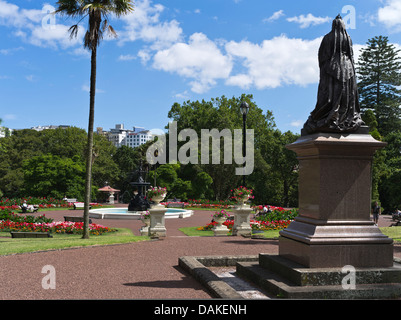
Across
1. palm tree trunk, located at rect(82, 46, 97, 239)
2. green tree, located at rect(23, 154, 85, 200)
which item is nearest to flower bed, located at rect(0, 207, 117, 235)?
palm tree trunk, located at rect(82, 46, 97, 239)

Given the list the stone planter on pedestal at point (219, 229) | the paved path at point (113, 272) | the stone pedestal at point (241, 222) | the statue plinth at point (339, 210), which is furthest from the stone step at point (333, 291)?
the stone planter on pedestal at point (219, 229)

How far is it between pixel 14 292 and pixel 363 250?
5.63 metres

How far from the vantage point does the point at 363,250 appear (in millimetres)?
5957

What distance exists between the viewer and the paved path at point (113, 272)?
5.85m

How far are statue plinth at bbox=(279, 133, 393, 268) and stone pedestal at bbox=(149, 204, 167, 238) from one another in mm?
8180

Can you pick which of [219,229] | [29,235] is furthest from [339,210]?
[29,235]

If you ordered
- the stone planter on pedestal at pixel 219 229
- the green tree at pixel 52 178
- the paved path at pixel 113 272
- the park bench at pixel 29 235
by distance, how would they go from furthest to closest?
the green tree at pixel 52 178
the stone planter on pedestal at pixel 219 229
the park bench at pixel 29 235
the paved path at pixel 113 272

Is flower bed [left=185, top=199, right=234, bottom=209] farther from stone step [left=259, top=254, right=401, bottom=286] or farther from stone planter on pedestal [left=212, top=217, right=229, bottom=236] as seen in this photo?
stone step [left=259, top=254, right=401, bottom=286]

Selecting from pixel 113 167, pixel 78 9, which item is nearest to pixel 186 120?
pixel 113 167

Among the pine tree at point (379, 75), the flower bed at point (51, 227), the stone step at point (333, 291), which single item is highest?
the pine tree at point (379, 75)

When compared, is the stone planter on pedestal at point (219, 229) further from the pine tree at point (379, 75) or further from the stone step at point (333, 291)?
the pine tree at point (379, 75)

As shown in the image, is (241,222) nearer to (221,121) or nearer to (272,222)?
(272,222)

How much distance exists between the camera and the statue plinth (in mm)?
5887

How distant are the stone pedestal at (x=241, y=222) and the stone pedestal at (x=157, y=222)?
3.07 metres
